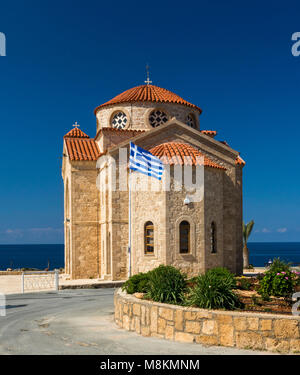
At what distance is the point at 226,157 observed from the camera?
25797 millimetres

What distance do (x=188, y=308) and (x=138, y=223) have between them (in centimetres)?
1266

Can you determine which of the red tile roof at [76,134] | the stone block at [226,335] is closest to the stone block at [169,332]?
the stone block at [226,335]

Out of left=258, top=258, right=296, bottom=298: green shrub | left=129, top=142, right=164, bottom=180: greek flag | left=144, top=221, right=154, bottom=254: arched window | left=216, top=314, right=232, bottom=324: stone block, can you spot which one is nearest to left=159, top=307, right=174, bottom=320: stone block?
left=216, top=314, right=232, bottom=324: stone block

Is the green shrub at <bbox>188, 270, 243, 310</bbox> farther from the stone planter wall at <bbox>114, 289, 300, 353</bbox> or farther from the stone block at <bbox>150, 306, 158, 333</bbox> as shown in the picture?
the stone block at <bbox>150, 306, 158, 333</bbox>

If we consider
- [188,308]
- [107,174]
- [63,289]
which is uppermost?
[107,174]

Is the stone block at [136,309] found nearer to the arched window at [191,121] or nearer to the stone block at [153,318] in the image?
the stone block at [153,318]

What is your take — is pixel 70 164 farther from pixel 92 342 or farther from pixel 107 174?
pixel 92 342

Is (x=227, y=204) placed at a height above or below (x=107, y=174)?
below

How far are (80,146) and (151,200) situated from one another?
8.71m

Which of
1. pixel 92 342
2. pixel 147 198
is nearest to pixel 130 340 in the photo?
pixel 92 342
